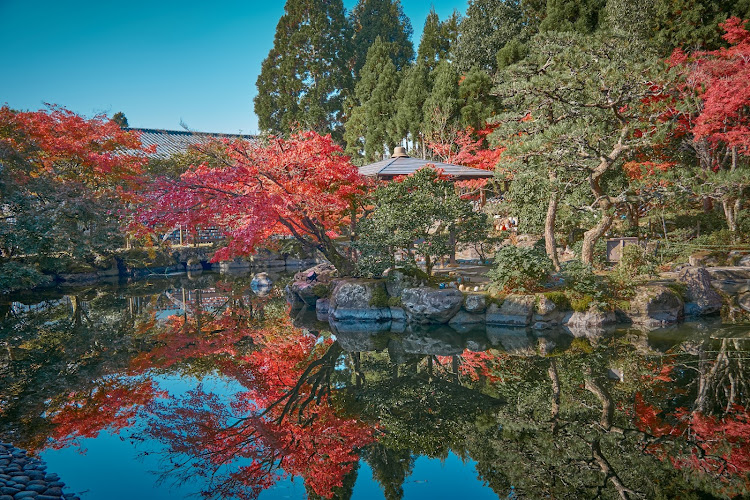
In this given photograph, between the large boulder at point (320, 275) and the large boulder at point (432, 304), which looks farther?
the large boulder at point (320, 275)

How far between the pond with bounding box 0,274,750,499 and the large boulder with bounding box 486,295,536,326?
1.00 ft

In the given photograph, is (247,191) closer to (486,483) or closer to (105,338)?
(105,338)

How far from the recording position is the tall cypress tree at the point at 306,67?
26.2 meters

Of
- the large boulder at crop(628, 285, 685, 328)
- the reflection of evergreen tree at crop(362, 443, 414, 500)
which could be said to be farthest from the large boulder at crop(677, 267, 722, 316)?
the reflection of evergreen tree at crop(362, 443, 414, 500)

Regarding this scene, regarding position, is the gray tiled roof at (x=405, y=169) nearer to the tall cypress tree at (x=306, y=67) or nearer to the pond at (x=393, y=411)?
the pond at (x=393, y=411)

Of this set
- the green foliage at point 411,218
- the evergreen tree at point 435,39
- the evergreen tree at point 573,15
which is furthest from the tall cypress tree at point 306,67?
the green foliage at point 411,218

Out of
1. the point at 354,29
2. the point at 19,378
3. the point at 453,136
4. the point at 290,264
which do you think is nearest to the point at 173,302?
the point at 19,378

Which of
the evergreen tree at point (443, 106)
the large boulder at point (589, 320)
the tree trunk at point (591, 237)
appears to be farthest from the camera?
the evergreen tree at point (443, 106)

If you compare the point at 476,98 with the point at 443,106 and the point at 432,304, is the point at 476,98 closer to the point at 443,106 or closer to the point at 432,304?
the point at 443,106

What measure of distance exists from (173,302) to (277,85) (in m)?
18.2

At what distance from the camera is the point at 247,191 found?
9.13 meters

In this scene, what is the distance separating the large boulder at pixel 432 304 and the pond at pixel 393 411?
338mm

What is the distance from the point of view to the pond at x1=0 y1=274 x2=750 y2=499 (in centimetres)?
382

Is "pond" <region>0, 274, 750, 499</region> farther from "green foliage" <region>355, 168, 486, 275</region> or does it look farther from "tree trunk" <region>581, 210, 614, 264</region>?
"tree trunk" <region>581, 210, 614, 264</region>
